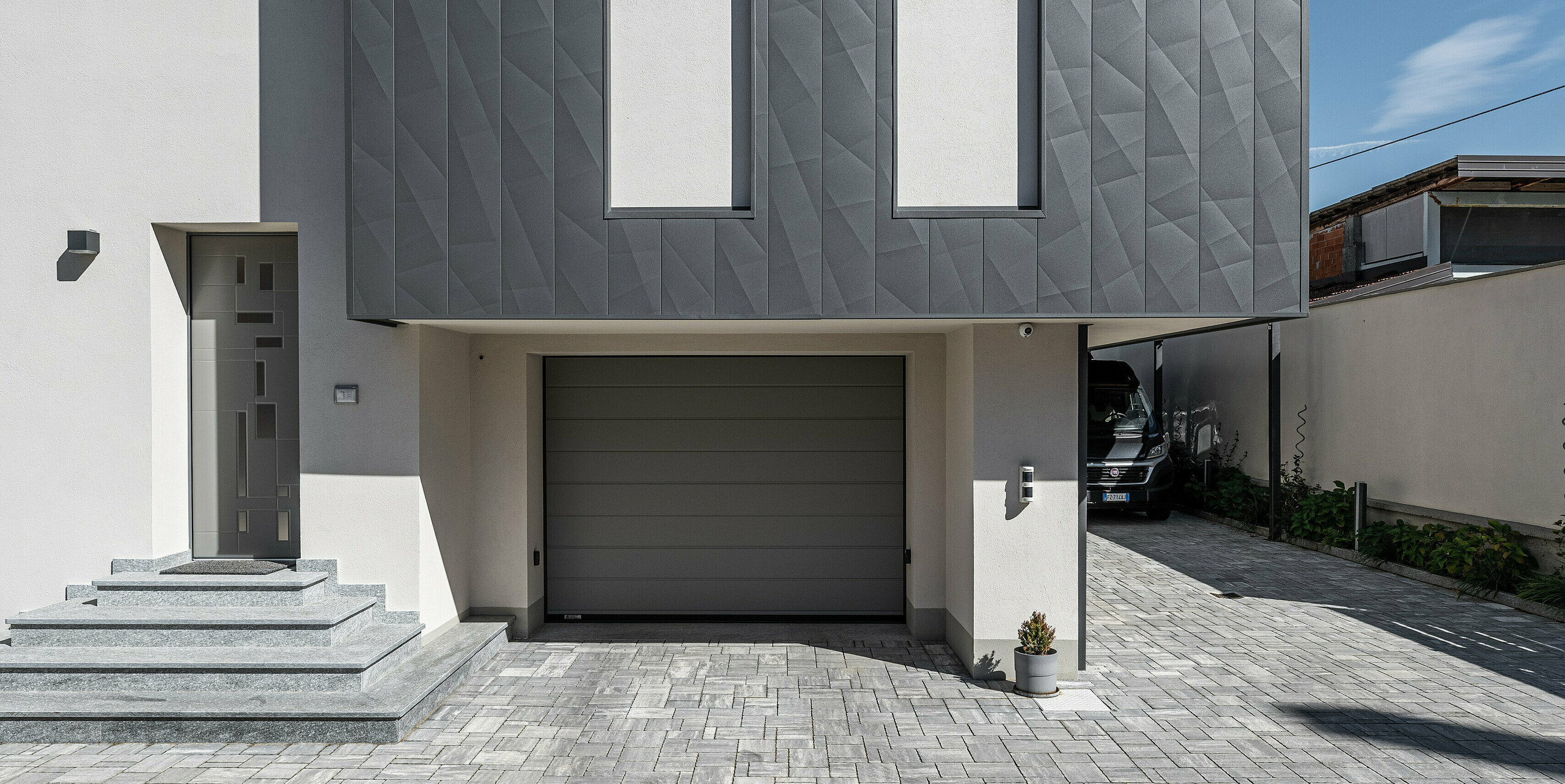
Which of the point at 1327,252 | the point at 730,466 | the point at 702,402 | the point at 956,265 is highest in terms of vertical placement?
the point at 1327,252

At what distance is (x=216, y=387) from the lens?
647 centimetres

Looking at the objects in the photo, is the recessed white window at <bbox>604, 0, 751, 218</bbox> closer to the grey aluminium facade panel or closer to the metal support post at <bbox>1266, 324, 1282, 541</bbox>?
the grey aluminium facade panel

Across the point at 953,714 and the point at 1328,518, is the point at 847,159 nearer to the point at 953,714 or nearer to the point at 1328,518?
the point at 953,714

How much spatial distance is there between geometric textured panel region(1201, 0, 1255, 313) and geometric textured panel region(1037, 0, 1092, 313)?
2.50ft

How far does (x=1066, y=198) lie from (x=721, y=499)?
392 cm

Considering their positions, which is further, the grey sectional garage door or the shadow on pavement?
the grey sectional garage door

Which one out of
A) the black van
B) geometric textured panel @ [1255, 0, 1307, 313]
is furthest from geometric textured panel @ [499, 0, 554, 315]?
the black van

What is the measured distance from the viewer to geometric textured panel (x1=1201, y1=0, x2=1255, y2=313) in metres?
5.60

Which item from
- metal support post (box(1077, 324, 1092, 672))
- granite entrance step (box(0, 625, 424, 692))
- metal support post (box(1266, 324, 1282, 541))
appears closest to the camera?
granite entrance step (box(0, 625, 424, 692))

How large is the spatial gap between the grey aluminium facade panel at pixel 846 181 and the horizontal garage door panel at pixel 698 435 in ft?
7.41

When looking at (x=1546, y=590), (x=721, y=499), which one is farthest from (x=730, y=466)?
(x=1546, y=590)

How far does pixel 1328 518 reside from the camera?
1074cm

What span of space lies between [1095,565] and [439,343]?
7624 mm

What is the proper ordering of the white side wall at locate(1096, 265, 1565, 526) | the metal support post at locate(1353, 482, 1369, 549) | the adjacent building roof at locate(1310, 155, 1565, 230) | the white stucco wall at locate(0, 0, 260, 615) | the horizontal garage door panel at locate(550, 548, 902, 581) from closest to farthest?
the white stucco wall at locate(0, 0, 260, 615)
the horizontal garage door panel at locate(550, 548, 902, 581)
the white side wall at locate(1096, 265, 1565, 526)
the metal support post at locate(1353, 482, 1369, 549)
the adjacent building roof at locate(1310, 155, 1565, 230)
